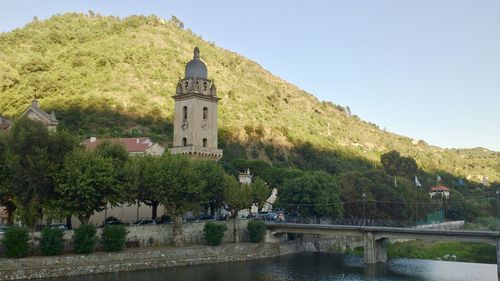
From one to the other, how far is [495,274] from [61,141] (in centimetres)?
5521

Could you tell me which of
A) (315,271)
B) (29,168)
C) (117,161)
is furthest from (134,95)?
(315,271)

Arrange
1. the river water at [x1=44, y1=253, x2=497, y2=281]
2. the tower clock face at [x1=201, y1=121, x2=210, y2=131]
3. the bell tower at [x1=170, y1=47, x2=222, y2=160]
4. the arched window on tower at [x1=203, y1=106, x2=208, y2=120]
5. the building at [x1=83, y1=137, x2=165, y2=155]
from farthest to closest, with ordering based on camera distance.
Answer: the arched window on tower at [x1=203, y1=106, x2=208, y2=120], the tower clock face at [x1=201, y1=121, x2=210, y2=131], the bell tower at [x1=170, y1=47, x2=222, y2=160], the building at [x1=83, y1=137, x2=165, y2=155], the river water at [x1=44, y1=253, x2=497, y2=281]

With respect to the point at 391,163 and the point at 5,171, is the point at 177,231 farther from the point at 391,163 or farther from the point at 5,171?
the point at 391,163

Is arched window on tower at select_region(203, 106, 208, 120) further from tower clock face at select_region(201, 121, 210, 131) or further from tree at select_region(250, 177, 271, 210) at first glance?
tree at select_region(250, 177, 271, 210)

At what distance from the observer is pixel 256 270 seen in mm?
62250

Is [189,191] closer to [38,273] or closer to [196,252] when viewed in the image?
[196,252]

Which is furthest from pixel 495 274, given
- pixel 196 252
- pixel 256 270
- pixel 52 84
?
pixel 52 84

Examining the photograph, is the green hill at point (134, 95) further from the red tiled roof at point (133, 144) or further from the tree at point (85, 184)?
the tree at point (85, 184)

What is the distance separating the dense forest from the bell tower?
10.8 meters

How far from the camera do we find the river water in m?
55.3

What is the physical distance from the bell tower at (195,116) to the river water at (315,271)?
2440 centimetres

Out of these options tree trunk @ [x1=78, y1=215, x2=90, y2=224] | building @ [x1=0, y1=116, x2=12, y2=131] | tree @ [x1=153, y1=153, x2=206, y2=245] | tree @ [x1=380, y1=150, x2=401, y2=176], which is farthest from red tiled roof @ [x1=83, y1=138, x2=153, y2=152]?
tree @ [x1=380, y1=150, x2=401, y2=176]

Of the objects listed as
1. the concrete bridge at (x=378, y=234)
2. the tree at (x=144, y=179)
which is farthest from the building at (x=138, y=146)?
the concrete bridge at (x=378, y=234)

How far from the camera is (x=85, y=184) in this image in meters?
56.3
